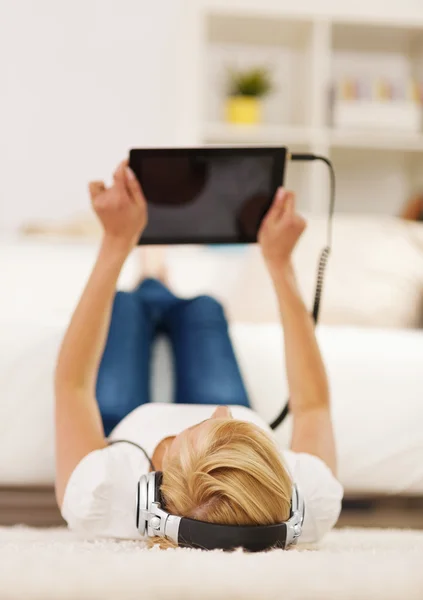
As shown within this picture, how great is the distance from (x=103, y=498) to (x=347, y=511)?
78cm

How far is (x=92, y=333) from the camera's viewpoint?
38.3 inches

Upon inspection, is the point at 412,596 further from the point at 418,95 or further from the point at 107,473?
the point at 418,95

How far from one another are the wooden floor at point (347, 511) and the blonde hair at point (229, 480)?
710 mm

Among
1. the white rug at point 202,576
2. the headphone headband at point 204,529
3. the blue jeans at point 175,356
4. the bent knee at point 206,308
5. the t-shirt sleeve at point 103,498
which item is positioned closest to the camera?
the white rug at point 202,576

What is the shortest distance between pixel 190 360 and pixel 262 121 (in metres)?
1.91

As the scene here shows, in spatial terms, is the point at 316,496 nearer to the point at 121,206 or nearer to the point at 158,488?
the point at 158,488

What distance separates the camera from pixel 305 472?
85cm

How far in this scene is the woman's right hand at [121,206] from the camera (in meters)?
0.99

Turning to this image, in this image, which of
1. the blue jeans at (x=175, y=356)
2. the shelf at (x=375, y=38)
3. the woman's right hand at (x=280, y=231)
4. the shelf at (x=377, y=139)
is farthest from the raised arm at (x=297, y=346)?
the shelf at (x=375, y=38)

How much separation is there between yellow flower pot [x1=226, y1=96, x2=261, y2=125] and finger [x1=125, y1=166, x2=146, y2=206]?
170cm

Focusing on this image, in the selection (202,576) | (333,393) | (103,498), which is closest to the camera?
(202,576)

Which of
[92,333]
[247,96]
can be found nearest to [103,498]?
[92,333]

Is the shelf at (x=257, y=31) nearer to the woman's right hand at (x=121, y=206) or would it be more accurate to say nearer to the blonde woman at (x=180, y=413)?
the blonde woman at (x=180, y=413)

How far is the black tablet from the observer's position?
1.04 meters
